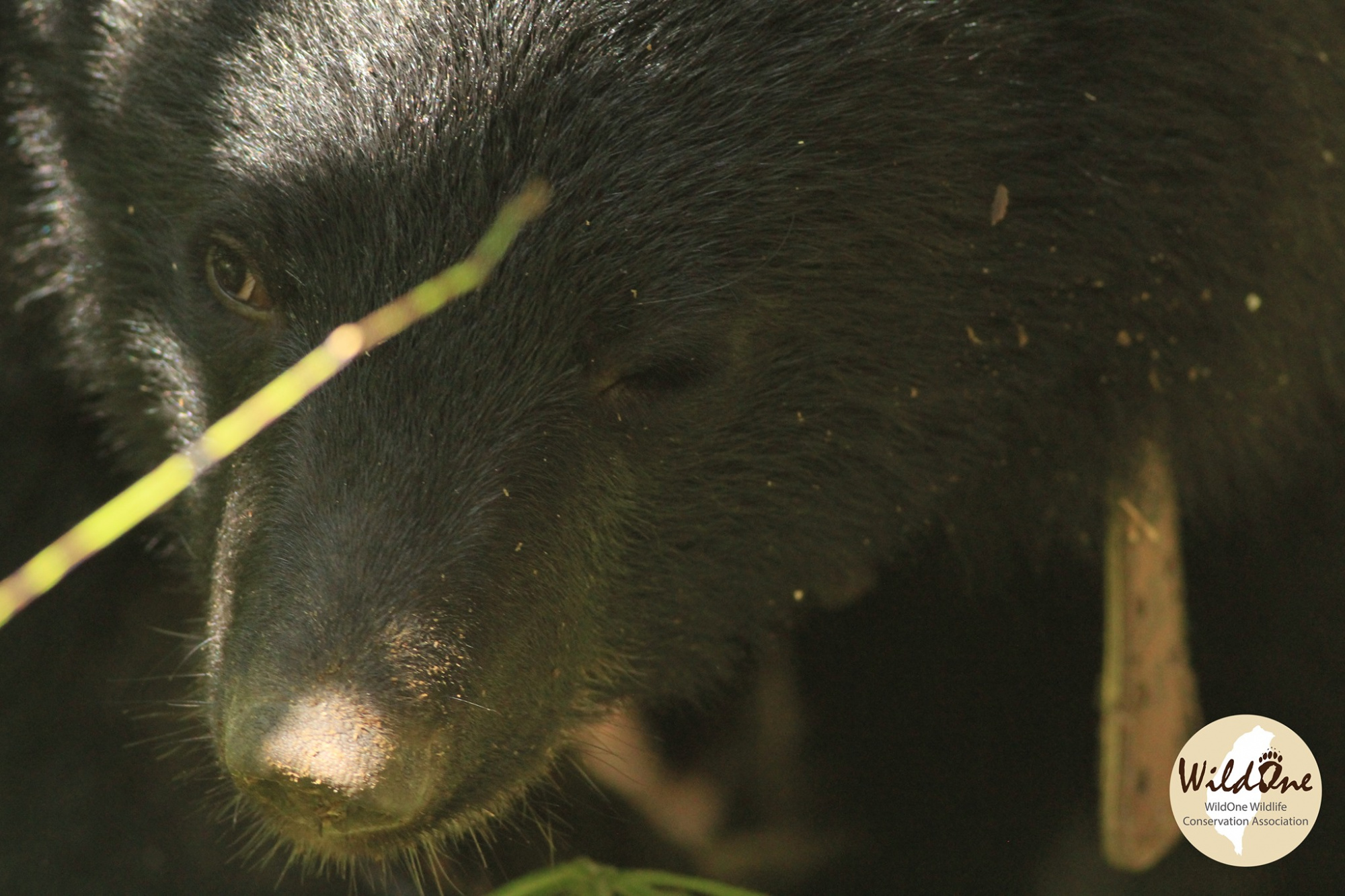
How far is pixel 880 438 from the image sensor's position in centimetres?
258

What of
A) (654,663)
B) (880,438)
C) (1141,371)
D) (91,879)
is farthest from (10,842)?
(1141,371)

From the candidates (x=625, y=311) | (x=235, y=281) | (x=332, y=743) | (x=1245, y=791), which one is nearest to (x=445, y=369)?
(x=625, y=311)

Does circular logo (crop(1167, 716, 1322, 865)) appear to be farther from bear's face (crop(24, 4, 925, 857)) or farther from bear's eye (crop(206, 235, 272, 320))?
bear's eye (crop(206, 235, 272, 320))

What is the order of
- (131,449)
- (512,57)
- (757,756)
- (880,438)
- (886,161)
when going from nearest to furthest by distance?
1. (512,57)
2. (886,161)
3. (880,438)
4. (131,449)
5. (757,756)

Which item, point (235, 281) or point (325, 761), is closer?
point (325, 761)

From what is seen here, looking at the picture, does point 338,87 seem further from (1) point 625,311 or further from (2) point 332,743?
(2) point 332,743

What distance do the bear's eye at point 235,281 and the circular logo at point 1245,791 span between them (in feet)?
6.04

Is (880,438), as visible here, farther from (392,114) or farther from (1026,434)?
(392,114)

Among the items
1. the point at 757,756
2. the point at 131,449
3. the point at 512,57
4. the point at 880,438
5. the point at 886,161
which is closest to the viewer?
the point at 512,57

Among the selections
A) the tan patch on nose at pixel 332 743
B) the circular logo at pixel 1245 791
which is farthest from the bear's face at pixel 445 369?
the circular logo at pixel 1245 791

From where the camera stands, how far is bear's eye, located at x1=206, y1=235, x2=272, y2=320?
231 centimetres

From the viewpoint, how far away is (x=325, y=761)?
194 cm

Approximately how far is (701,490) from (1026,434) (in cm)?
62

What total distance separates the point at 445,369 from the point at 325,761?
0.55 meters
